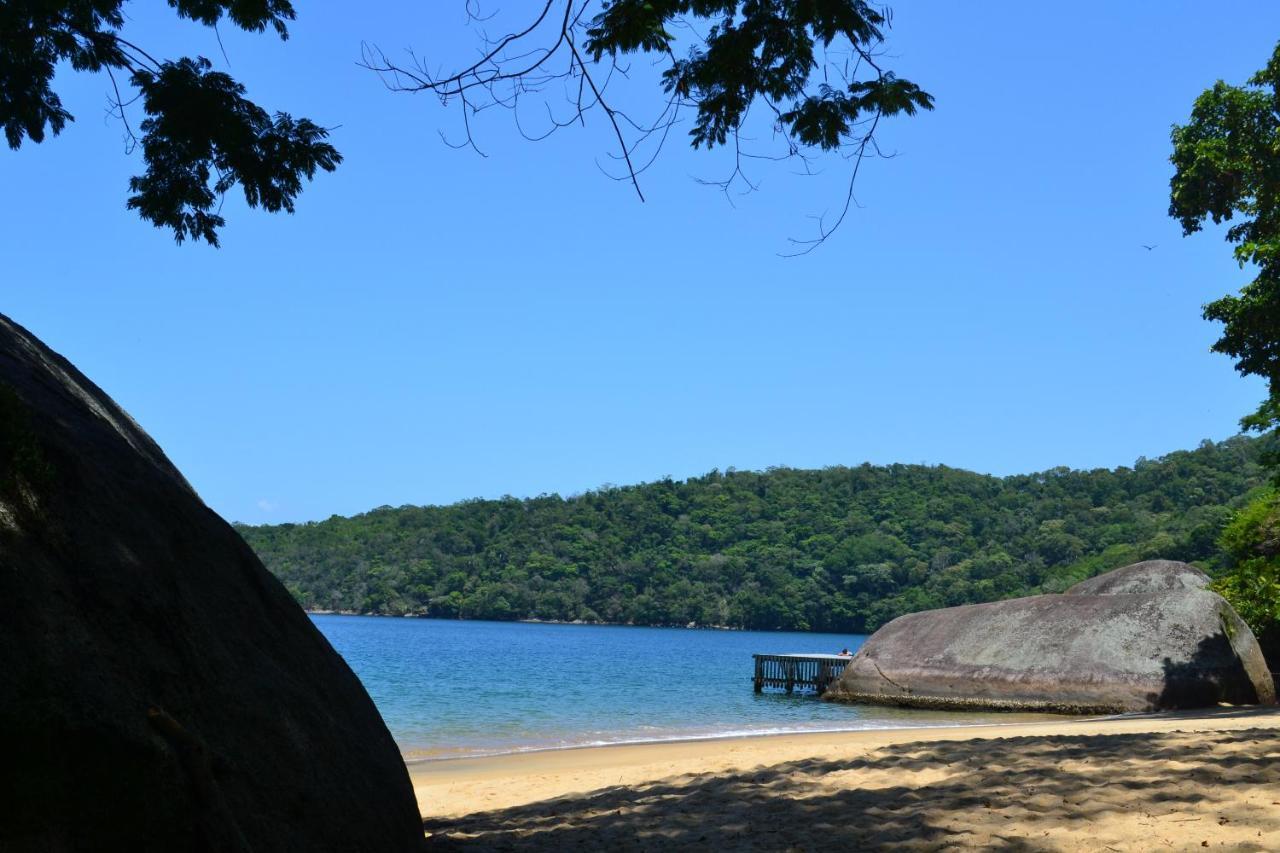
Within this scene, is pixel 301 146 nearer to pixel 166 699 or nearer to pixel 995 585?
pixel 166 699

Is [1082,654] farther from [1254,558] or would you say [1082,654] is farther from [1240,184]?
[1240,184]

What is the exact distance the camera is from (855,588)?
98500 millimetres

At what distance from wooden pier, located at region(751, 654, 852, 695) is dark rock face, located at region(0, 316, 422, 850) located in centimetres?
3022

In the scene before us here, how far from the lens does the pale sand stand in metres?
5.93

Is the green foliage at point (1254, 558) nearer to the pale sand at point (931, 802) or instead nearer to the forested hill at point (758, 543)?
the pale sand at point (931, 802)

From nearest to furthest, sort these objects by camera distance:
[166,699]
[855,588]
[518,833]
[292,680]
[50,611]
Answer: [50,611] < [166,699] < [292,680] < [518,833] < [855,588]

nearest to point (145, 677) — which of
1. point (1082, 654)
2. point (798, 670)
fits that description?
point (1082, 654)

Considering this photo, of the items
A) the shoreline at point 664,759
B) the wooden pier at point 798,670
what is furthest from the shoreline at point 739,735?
the wooden pier at point 798,670

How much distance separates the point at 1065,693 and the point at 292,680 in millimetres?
22468

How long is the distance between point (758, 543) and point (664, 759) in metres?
97.3

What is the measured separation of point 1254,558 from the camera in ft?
68.7

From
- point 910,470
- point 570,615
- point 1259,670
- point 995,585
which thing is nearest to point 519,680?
point 1259,670

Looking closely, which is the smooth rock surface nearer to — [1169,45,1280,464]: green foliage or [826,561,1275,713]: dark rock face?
[826,561,1275,713]: dark rock face

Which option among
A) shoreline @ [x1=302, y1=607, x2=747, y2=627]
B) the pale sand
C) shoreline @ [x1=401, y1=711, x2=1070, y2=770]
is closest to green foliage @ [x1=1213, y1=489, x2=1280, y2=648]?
shoreline @ [x1=401, y1=711, x2=1070, y2=770]
